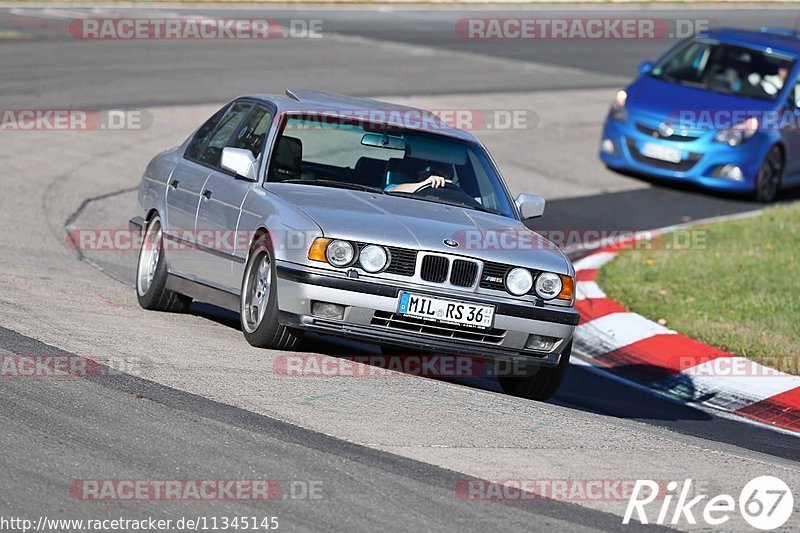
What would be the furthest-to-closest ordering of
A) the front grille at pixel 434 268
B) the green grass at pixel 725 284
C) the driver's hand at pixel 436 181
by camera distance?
the green grass at pixel 725 284 → the driver's hand at pixel 436 181 → the front grille at pixel 434 268

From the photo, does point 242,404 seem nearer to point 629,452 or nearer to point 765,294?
point 629,452

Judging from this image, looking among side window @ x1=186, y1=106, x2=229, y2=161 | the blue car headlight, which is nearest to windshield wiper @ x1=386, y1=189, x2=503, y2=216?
side window @ x1=186, y1=106, x2=229, y2=161

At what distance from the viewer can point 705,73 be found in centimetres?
1858

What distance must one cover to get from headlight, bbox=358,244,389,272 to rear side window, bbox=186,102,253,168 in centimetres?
195

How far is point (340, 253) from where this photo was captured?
755 cm

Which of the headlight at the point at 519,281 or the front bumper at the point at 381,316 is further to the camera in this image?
the headlight at the point at 519,281

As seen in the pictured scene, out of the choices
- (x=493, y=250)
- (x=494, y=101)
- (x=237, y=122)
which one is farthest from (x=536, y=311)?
(x=494, y=101)

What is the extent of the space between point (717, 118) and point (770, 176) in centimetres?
102

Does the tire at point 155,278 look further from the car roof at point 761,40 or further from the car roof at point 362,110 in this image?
the car roof at point 761,40

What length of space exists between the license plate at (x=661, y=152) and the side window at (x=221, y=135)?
29.2 ft

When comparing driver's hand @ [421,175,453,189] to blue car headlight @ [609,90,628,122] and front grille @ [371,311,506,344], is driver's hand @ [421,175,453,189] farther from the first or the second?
blue car headlight @ [609,90,628,122]

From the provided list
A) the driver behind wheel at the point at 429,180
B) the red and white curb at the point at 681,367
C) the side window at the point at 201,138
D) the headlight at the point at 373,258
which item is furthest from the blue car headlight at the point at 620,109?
the headlight at the point at 373,258

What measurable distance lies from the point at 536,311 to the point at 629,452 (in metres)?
1.42

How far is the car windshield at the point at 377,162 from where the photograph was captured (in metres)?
8.54
